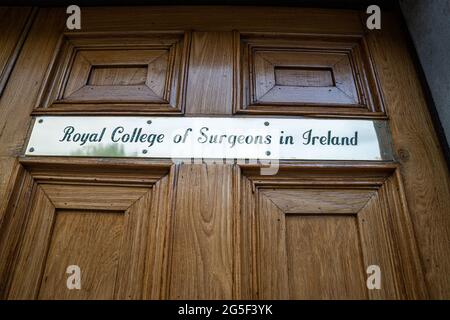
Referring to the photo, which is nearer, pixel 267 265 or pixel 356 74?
pixel 267 265

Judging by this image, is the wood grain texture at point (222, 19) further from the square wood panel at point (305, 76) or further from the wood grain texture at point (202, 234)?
the wood grain texture at point (202, 234)

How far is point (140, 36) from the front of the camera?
85 centimetres

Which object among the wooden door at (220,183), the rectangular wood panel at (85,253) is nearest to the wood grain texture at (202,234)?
the wooden door at (220,183)

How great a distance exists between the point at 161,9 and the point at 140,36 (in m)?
0.12

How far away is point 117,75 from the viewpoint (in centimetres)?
80

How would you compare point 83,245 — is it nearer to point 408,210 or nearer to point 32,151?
point 32,151

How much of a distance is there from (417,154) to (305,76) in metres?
0.34

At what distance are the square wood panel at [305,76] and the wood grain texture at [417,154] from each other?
5cm

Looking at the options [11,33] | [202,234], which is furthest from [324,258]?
[11,33]

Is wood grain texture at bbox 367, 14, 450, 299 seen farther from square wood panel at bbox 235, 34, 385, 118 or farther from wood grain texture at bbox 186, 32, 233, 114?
wood grain texture at bbox 186, 32, 233, 114

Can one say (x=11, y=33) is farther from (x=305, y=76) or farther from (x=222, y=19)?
(x=305, y=76)

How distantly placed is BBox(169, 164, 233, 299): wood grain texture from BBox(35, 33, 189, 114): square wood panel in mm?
198
